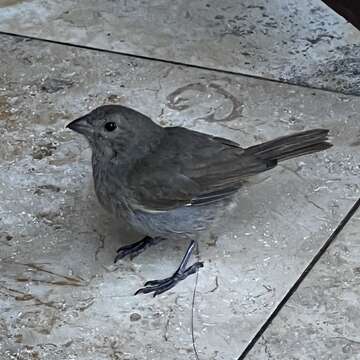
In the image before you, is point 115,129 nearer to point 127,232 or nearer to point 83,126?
point 83,126

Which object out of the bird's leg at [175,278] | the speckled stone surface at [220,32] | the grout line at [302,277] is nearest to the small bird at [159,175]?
the bird's leg at [175,278]

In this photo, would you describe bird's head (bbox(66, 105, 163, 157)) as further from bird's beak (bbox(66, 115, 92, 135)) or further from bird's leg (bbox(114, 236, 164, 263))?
bird's leg (bbox(114, 236, 164, 263))

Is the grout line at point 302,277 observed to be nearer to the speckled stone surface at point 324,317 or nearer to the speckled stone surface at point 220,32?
the speckled stone surface at point 324,317

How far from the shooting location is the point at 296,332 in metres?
2.14

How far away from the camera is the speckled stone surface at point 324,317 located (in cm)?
209

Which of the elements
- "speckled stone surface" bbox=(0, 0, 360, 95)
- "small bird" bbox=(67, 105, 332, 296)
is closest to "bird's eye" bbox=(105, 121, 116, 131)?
"small bird" bbox=(67, 105, 332, 296)

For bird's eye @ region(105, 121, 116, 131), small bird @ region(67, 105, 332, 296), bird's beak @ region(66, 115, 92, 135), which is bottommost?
small bird @ region(67, 105, 332, 296)

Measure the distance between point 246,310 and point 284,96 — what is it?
2.71 ft

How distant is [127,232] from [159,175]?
0.26 meters

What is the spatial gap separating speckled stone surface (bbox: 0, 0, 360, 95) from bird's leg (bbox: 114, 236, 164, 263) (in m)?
0.76

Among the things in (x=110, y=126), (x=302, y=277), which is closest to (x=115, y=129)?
(x=110, y=126)

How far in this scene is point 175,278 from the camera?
7.39 ft

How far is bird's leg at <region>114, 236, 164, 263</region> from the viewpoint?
91.3 inches

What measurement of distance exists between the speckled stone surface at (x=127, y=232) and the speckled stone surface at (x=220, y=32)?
0.08m
